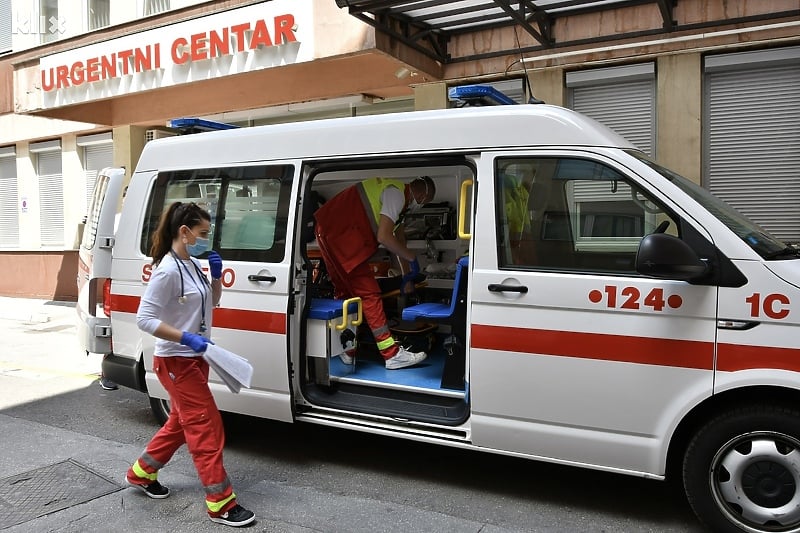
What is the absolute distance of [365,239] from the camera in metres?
5.23

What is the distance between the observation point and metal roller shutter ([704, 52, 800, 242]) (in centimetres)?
747

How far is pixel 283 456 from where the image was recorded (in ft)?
16.0

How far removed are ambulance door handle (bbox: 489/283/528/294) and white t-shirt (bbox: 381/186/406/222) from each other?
4.69 ft

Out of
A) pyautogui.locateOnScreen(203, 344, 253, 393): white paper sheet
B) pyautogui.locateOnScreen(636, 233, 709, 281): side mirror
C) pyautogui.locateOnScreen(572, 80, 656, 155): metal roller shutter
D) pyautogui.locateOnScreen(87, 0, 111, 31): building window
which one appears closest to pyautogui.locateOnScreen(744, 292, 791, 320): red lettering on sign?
pyautogui.locateOnScreen(636, 233, 709, 281): side mirror

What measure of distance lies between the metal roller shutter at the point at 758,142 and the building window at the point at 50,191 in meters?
12.6

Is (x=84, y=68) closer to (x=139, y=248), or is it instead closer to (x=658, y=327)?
(x=139, y=248)

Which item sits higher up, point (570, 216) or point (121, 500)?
point (570, 216)

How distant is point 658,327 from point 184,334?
98.0 inches

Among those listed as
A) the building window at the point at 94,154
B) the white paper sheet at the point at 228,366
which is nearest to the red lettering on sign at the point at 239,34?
the building window at the point at 94,154

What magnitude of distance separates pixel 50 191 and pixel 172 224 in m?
12.5

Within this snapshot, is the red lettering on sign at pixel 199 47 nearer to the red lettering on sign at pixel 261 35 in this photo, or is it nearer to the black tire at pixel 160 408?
the red lettering on sign at pixel 261 35

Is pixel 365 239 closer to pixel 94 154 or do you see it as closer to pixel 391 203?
pixel 391 203

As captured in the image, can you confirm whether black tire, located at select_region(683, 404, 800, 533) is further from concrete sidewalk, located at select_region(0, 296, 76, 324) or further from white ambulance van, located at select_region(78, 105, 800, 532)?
concrete sidewalk, located at select_region(0, 296, 76, 324)

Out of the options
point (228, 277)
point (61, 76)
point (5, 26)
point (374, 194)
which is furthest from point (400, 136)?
point (5, 26)
